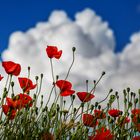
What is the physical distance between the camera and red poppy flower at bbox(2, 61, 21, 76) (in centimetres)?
439

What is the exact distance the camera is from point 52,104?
4.45 metres

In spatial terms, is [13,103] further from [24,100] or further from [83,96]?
[83,96]

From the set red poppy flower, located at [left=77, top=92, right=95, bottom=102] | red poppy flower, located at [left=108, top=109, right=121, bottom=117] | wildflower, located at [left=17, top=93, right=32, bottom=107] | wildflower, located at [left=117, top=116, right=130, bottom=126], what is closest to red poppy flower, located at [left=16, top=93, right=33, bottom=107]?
wildflower, located at [left=17, top=93, right=32, bottom=107]

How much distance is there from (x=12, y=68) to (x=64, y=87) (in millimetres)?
539

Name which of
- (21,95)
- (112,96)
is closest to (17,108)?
(21,95)

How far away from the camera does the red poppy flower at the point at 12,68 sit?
14.4 feet

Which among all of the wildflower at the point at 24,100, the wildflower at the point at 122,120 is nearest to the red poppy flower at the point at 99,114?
the wildflower at the point at 122,120

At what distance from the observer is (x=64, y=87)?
4457 millimetres

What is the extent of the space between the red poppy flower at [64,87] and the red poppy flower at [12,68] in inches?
16.2

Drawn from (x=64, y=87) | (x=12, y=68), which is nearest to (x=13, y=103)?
(x=12, y=68)

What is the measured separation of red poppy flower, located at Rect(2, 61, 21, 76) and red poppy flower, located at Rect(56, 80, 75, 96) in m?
0.41

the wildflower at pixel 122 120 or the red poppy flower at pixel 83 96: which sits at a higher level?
the red poppy flower at pixel 83 96

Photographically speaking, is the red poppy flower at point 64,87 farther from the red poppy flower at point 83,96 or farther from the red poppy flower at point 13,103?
the red poppy flower at point 13,103

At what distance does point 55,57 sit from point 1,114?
1.01m
